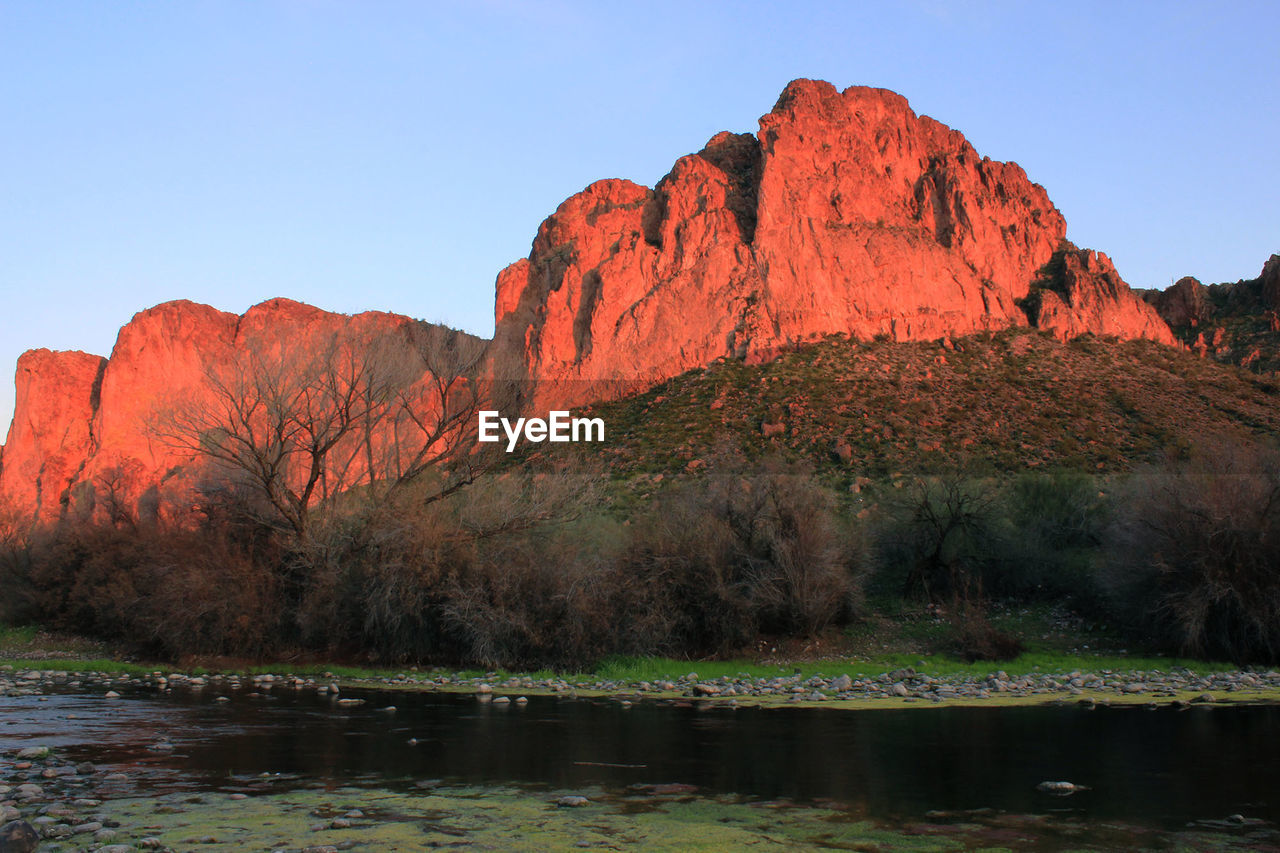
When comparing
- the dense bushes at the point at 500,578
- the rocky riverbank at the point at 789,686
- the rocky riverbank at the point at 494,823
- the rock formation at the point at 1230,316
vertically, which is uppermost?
the rock formation at the point at 1230,316

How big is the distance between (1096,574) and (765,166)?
166 feet

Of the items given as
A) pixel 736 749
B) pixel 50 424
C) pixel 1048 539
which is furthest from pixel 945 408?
pixel 50 424

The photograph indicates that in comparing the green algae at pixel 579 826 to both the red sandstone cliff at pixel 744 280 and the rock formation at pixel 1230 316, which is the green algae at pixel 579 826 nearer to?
the red sandstone cliff at pixel 744 280

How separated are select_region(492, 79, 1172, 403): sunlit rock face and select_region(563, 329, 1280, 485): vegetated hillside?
11.8 feet

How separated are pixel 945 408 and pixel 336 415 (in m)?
34.3

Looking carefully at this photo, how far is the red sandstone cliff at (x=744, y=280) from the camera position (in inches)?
2532

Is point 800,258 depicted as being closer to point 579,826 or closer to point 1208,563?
point 1208,563

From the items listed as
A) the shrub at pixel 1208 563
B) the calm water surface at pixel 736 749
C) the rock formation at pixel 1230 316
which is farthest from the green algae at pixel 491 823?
the rock formation at pixel 1230 316

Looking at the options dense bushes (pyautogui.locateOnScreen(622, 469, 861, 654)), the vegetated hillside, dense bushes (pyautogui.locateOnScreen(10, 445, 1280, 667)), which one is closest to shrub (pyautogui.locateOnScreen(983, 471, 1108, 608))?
dense bushes (pyautogui.locateOnScreen(10, 445, 1280, 667))

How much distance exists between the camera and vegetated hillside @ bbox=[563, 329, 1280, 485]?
42.6m

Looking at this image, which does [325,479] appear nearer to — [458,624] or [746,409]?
[458,624]

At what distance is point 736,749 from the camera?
36.7 ft

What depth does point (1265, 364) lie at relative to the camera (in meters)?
61.1

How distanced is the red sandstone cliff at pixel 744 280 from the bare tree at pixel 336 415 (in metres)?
30.9
